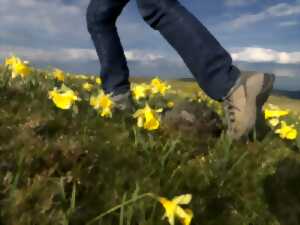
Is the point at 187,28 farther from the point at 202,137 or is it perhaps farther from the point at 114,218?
the point at 114,218

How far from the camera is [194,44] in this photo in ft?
18.7

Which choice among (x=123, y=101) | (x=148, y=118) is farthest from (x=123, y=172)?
(x=123, y=101)

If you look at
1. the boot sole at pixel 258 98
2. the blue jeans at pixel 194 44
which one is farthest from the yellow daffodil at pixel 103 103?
the boot sole at pixel 258 98

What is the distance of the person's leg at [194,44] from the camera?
18.4 ft

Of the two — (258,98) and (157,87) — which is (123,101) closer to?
(157,87)

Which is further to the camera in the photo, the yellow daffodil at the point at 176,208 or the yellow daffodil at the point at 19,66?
the yellow daffodil at the point at 19,66

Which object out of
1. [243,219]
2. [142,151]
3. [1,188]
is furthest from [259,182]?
[1,188]

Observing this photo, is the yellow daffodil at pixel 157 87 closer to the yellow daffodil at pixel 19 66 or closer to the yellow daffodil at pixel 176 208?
the yellow daffodil at pixel 19 66

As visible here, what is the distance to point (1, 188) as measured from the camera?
368 centimetres

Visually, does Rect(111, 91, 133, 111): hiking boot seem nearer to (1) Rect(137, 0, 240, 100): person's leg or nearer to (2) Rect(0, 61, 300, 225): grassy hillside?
(2) Rect(0, 61, 300, 225): grassy hillside

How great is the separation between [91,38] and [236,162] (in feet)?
10.3

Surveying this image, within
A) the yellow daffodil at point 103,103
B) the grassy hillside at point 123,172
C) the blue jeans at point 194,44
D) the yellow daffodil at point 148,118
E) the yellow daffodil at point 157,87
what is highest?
the blue jeans at point 194,44

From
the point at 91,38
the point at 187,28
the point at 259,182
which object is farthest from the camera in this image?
the point at 91,38

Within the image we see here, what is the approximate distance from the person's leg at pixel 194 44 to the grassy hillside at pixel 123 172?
0.73 meters
